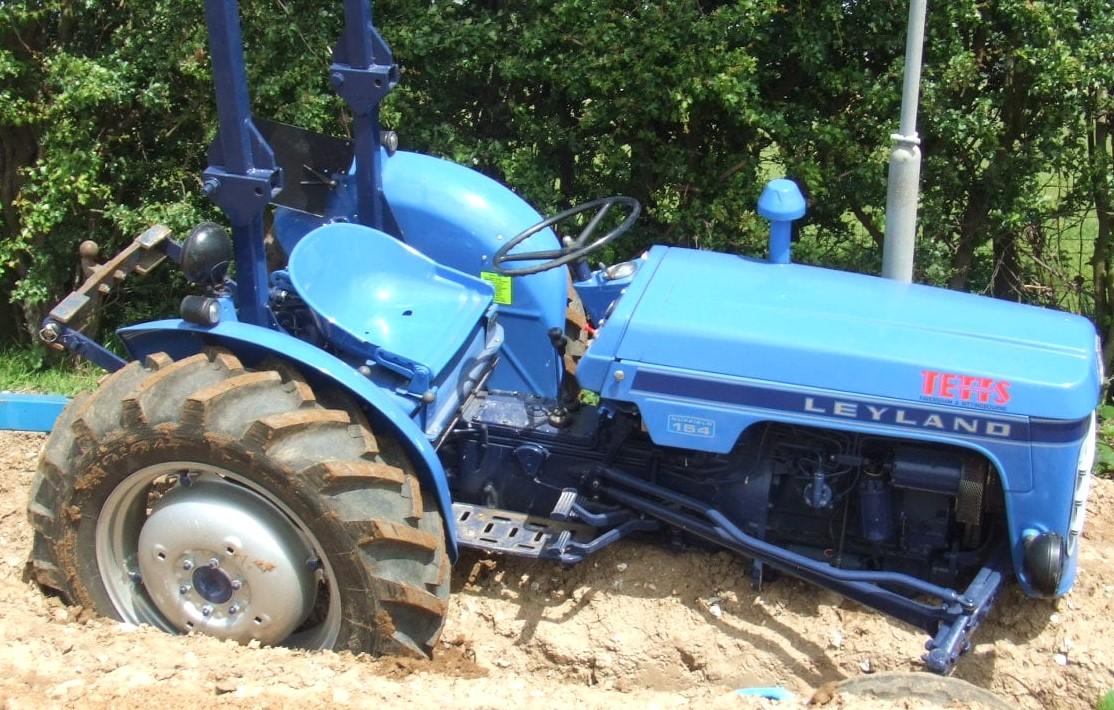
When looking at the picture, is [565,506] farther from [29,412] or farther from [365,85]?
[29,412]

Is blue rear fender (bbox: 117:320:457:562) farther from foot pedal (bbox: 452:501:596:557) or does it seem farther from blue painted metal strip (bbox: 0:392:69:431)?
blue painted metal strip (bbox: 0:392:69:431)

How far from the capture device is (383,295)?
354 centimetres

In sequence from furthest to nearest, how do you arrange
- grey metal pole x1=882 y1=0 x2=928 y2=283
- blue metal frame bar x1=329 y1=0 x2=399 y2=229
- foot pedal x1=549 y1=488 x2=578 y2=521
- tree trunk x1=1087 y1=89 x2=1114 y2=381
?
tree trunk x1=1087 y1=89 x2=1114 y2=381 → grey metal pole x1=882 y1=0 x2=928 y2=283 → blue metal frame bar x1=329 y1=0 x2=399 y2=229 → foot pedal x1=549 y1=488 x2=578 y2=521

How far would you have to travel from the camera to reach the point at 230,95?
9.64ft

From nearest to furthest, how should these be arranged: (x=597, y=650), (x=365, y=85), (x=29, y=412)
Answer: (x=597, y=650), (x=365, y=85), (x=29, y=412)

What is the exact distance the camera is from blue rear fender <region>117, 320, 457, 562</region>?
3055mm

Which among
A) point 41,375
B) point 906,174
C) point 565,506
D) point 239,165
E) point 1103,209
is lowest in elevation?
point 41,375

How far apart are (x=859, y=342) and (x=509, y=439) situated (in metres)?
1.13

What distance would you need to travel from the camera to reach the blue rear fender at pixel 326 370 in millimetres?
3055

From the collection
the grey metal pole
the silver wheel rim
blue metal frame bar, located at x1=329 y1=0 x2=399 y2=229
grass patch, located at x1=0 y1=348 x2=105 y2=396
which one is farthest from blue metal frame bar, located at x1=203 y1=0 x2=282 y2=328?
grass patch, located at x1=0 y1=348 x2=105 y2=396

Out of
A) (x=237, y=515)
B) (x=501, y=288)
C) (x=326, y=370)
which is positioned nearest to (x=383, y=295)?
(x=501, y=288)

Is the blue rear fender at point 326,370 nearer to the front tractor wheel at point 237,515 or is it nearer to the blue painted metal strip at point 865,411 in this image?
the front tractor wheel at point 237,515

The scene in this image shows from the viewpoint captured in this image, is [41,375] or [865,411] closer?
[865,411]

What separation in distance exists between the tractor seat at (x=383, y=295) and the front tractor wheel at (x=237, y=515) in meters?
0.29
